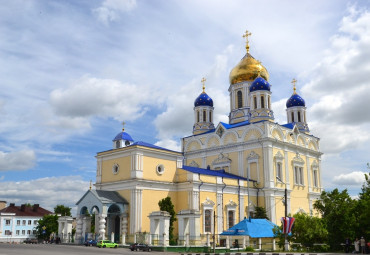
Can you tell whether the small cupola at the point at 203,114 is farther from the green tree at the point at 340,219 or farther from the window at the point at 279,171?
the green tree at the point at 340,219

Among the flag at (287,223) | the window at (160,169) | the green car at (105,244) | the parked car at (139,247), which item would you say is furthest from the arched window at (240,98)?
the parked car at (139,247)

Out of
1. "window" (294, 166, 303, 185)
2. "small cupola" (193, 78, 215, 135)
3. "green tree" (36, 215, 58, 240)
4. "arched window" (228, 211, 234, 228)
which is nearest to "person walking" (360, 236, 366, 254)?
"arched window" (228, 211, 234, 228)

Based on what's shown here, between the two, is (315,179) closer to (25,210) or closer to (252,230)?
(252,230)

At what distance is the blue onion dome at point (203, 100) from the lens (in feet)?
144

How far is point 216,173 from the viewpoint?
35.9 meters

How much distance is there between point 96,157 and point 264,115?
16366 millimetres

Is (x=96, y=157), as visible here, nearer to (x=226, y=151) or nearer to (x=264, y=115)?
(x=226, y=151)

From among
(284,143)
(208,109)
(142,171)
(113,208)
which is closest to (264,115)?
(284,143)

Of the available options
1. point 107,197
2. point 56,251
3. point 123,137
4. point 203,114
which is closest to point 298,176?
point 203,114

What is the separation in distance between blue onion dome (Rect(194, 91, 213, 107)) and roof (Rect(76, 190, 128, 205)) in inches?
657

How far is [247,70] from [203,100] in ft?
18.9

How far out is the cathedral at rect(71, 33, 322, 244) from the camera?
29.1 metres

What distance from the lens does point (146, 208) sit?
96.7ft

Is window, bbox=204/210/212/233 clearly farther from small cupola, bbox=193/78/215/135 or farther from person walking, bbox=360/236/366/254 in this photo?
small cupola, bbox=193/78/215/135
